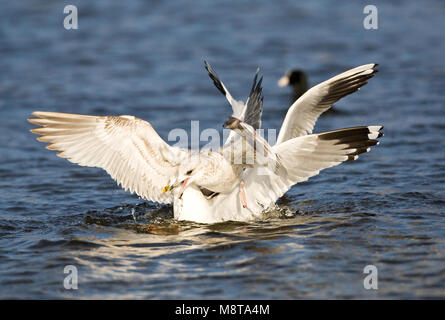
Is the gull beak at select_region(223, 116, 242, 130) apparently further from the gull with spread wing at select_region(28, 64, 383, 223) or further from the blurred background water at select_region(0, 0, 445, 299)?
the blurred background water at select_region(0, 0, 445, 299)

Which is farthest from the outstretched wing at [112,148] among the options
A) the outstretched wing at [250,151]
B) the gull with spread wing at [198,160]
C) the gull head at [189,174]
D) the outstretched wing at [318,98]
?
the outstretched wing at [318,98]

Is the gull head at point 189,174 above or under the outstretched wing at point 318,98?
under

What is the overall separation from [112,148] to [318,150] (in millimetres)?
2053

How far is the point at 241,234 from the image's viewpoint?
6.45 metres

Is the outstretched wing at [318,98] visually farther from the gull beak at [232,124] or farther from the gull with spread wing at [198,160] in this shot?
the gull beak at [232,124]

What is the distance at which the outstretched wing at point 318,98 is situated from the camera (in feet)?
22.7

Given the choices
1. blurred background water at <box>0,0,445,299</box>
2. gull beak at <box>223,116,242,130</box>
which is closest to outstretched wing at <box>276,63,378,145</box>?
blurred background water at <box>0,0,445,299</box>

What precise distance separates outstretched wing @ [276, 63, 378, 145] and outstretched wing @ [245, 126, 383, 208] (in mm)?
719

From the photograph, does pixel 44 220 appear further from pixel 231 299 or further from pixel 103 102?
pixel 103 102

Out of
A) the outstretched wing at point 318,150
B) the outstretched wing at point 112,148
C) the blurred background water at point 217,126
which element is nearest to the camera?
the blurred background water at point 217,126

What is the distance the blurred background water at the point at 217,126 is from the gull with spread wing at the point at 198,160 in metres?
0.26

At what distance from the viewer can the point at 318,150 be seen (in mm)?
6328

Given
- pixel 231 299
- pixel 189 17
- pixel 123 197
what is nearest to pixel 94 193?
pixel 123 197

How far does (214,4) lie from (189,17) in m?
1.45
